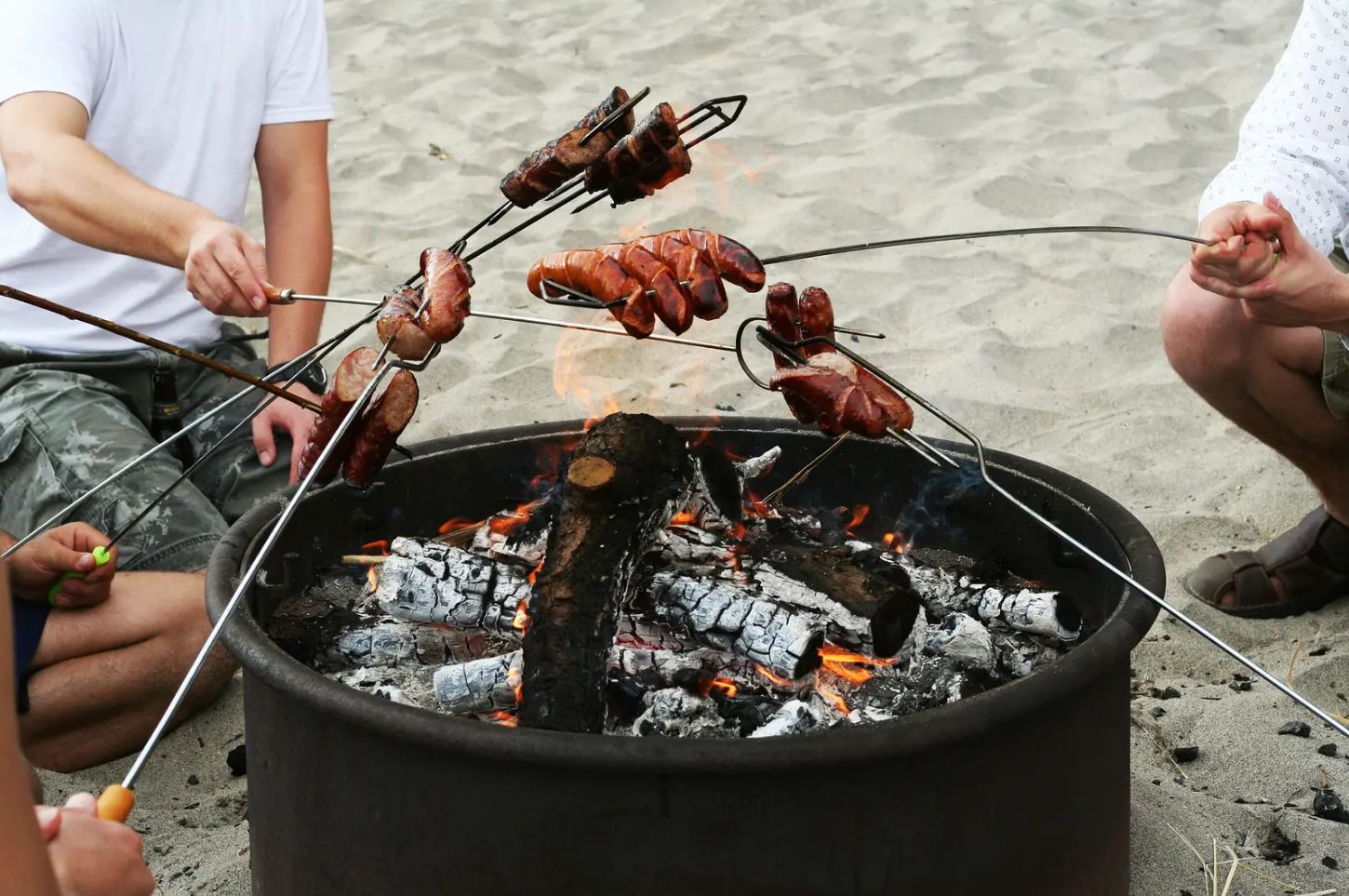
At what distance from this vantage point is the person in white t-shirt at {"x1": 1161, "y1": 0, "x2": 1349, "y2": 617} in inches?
120

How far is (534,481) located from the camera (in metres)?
2.90

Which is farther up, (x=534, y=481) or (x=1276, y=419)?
(x=534, y=481)

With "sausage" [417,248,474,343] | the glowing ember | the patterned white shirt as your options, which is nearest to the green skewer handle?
"sausage" [417,248,474,343]

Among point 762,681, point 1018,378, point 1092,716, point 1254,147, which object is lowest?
point 1018,378

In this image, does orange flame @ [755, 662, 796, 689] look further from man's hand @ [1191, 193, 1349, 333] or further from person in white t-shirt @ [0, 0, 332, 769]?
person in white t-shirt @ [0, 0, 332, 769]

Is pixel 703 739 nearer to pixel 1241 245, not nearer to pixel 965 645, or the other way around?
pixel 965 645

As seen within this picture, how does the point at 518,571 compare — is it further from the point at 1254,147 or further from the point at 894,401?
the point at 1254,147

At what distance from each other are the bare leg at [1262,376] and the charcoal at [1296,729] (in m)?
0.71

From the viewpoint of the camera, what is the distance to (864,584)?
2.40 meters

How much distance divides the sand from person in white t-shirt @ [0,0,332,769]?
293 mm

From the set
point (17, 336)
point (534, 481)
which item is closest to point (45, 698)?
point (17, 336)

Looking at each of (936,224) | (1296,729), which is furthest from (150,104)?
(936,224)

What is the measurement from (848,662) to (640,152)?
954 millimetres

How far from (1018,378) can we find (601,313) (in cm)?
147
